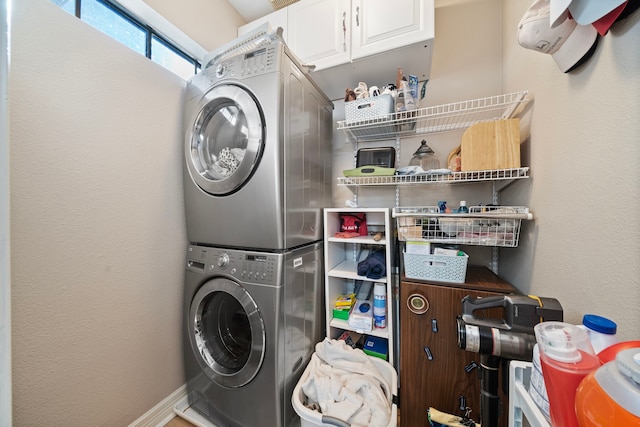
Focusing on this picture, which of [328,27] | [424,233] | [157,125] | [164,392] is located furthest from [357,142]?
[164,392]

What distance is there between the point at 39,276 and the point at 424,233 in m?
1.65

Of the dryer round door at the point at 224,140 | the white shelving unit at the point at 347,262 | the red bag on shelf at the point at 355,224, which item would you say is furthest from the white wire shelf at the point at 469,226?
the dryer round door at the point at 224,140

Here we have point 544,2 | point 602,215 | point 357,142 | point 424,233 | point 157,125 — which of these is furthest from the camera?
point 357,142

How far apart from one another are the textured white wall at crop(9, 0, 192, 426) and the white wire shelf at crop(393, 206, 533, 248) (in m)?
1.41

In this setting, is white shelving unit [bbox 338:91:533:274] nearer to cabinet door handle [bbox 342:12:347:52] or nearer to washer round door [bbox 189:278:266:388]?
cabinet door handle [bbox 342:12:347:52]

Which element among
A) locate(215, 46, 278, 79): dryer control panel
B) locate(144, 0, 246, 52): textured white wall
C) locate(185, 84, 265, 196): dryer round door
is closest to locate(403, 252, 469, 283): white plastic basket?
locate(185, 84, 265, 196): dryer round door

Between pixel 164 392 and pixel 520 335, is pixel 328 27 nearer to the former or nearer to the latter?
pixel 520 335

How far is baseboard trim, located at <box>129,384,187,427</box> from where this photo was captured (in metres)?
1.12

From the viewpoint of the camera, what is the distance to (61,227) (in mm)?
884

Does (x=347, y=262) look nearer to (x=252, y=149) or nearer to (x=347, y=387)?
(x=347, y=387)

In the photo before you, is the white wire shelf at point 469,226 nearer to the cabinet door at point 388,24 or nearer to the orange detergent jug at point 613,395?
the orange detergent jug at point 613,395

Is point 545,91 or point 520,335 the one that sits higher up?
point 545,91

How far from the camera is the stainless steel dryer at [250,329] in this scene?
0.98 metres

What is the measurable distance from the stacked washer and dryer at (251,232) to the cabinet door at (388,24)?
402 millimetres
